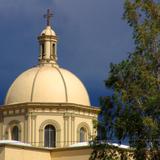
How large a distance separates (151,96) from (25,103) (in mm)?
27675

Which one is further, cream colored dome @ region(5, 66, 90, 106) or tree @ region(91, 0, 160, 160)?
cream colored dome @ region(5, 66, 90, 106)

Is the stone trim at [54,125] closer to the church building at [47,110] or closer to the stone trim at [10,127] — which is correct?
the church building at [47,110]

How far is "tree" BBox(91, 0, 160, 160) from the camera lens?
40.9 m

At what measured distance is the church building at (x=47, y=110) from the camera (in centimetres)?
6769

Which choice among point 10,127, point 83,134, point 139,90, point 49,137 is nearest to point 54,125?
point 49,137

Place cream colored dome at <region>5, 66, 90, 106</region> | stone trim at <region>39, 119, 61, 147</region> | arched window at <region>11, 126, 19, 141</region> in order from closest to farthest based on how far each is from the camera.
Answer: stone trim at <region>39, 119, 61, 147</region> → cream colored dome at <region>5, 66, 90, 106</region> → arched window at <region>11, 126, 19, 141</region>

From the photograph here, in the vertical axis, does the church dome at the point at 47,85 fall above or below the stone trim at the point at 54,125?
above

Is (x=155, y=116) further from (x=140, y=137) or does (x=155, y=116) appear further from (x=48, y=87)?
(x=48, y=87)

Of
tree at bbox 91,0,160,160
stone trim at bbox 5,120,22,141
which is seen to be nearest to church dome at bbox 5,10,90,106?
stone trim at bbox 5,120,22,141

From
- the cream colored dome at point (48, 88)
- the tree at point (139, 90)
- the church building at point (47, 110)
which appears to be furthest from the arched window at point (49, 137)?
the tree at point (139, 90)

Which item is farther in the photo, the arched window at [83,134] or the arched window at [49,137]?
the arched window at [83,134]

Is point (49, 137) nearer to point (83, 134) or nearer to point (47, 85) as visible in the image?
point (83, 134)

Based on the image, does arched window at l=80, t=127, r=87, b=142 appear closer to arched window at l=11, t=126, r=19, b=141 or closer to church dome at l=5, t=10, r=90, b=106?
church dome at l=5, t=10, r=90, b=106

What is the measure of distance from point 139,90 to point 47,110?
26.5 meters
